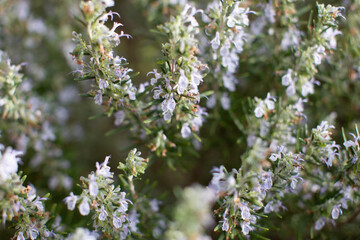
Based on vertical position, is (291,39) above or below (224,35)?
above

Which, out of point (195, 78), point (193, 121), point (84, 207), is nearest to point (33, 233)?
point (84, 207)

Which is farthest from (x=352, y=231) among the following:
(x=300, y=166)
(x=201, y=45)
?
(x=201, y=45)

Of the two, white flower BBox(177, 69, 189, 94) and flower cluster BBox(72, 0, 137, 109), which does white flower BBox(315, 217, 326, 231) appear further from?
flower cluster BBox(72, 0, 137, 109)

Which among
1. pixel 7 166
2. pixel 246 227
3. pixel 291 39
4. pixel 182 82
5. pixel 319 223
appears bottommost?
pixel 246 227

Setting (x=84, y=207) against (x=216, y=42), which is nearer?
(x=84, y=207)

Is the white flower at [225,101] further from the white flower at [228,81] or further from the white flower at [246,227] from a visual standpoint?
the white flower at [246,227]

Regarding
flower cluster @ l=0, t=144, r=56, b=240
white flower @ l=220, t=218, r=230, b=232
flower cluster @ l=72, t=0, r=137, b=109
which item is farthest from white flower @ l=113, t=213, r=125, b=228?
flower cluster @ l=72, t=0, r=137, b=109

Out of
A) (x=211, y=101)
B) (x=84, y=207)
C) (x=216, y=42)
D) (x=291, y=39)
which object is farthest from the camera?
(x=211, y=101)

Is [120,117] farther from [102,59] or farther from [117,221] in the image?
[117,221]

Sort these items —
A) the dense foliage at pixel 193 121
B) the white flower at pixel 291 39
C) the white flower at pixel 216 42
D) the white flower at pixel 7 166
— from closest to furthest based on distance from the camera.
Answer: the white flower at pixel 7 166 → the dense foliage at pixel 193 121 → the white flower at pixel 216 42 → the white flower at pixel 291 39

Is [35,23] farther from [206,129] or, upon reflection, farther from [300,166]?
[300,166]

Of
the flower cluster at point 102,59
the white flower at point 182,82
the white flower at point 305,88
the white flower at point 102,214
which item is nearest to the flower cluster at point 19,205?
the white flower at point 102,214
